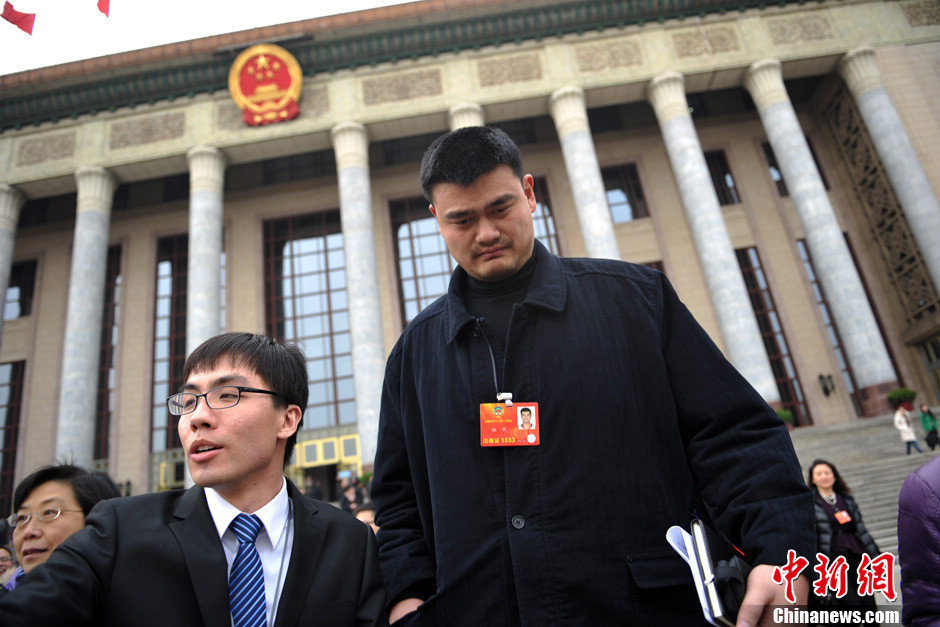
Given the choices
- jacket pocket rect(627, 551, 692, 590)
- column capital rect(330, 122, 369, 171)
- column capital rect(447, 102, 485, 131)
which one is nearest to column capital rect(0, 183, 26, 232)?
column capital rect(330, 122, 369, 171)

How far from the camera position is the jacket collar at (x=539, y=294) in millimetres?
1931

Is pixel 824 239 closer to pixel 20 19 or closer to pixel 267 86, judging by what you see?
pixel 267 86

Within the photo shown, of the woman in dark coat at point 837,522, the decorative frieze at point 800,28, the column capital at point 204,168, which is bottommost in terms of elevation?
the woman in dark coat at point 837,522

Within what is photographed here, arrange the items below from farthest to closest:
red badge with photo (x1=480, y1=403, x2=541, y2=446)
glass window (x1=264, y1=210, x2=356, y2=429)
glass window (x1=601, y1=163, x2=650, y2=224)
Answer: glass window (x1=601, y1=163, x2=650, y2=224), glass window (x1=264, y1=210, x2=356, y2=429), red badge with photo (x1=480, y1=403, x2=541, y2=446)

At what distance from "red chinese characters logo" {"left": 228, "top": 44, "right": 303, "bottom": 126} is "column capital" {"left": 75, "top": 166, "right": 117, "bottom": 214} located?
4.70m

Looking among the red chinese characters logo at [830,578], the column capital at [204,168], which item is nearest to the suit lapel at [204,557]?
the red chinese characters logo at [830,578]

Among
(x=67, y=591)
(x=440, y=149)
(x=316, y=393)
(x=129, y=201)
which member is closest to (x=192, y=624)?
(x=67, y=591)

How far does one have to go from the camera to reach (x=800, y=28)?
1764 cm

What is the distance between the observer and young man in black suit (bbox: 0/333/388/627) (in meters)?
1.55

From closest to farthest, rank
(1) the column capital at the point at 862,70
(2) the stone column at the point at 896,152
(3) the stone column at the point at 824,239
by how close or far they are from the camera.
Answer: (3) the stone column at the point at 824,239, (2) the stone column at the point at 896,152, (1) the column capital at the point at 862,70

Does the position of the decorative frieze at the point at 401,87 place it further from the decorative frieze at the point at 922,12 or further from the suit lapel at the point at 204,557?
the suit lapel at the point at 204,557

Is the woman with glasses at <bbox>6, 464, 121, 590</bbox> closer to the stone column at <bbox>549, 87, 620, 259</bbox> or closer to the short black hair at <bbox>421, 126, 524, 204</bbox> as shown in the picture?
the short black hair at <bbox>421, 126, 524, 204</bbox>

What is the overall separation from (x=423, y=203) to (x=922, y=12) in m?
16.4

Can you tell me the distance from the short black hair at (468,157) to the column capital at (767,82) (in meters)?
18.2
